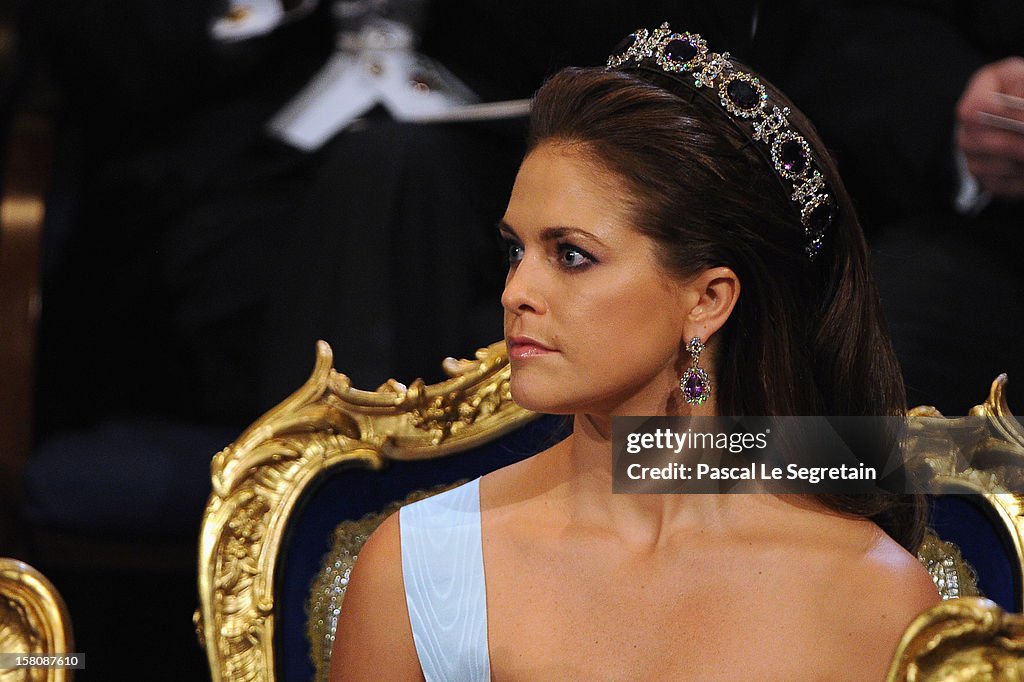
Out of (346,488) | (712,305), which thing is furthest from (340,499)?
(712,305)

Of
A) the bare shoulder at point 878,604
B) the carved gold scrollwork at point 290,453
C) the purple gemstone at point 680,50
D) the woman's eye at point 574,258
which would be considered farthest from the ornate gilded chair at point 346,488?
the purple gemstone at point 680,50

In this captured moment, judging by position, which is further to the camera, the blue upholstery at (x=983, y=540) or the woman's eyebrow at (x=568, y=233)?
the blue upholstery at (x=983, y=540)

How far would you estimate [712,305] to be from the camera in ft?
3.58

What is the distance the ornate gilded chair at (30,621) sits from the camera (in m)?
1.01

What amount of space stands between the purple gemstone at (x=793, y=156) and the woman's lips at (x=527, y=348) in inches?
9.7

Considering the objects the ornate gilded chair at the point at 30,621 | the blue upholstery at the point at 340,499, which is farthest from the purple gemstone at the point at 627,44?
the ornate gilded chair at the point at 30,621

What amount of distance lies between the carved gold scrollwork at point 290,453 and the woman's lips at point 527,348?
0.21 m

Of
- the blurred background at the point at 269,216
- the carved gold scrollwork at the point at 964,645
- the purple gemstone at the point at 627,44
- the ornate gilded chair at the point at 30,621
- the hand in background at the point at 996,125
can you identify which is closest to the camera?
the carved gold scrollwork at the point at 964,645

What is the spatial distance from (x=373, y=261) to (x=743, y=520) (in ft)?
2.51

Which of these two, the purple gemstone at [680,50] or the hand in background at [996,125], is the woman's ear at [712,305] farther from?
the hand in background at [996,125]

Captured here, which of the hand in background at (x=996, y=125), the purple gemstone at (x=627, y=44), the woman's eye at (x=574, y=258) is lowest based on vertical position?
the woman's eye at (x=574, y=258)

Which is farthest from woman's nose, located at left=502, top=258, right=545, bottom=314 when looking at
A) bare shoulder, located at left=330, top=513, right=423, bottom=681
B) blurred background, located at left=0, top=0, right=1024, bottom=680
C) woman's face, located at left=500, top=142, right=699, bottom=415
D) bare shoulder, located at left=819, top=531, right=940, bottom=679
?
blurred background, located at left=0, top=0, right=1024, bottom=680

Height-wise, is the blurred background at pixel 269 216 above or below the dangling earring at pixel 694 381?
above

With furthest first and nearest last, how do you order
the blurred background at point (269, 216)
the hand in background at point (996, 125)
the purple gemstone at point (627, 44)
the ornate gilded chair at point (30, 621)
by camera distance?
the blurred background at point (269, 216)
the hand in background at point (996, 125)
the purple gemstone at point (627, 44)
the ornate gilded chair at point (30, 621)
